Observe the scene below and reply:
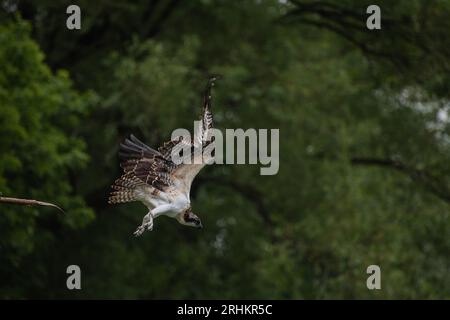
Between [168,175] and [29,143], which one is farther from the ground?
[29,143]

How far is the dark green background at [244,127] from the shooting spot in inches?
1178

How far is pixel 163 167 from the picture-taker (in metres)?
18.8

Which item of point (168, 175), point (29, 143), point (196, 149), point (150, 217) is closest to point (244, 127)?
point (29, 143)

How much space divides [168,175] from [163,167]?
0.14 meters

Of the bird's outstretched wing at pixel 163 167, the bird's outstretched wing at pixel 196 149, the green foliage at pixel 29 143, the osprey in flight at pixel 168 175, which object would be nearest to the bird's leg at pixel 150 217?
the osprey in flight at pixel 168 175

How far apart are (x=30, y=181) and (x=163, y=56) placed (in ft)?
16.3

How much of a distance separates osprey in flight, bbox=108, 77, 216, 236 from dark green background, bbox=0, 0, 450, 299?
9.64 meters

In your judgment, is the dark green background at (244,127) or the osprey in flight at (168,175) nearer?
the osprey in flight at (168,175)

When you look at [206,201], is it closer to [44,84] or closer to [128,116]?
[128,116]

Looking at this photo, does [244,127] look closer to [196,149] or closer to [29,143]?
[29,143]

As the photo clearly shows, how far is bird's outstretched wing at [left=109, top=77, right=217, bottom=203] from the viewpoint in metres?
18.6

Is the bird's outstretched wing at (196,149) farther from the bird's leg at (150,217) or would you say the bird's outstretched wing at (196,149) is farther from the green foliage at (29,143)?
the green foliage at (29,143)

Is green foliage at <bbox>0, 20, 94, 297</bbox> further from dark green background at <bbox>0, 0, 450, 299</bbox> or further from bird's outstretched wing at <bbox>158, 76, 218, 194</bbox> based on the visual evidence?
bird's outstretched wing at <bbox>158, 76, 218, 194</bbox>

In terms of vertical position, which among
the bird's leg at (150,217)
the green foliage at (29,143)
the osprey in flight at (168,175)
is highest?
the green foliage at (29,143)
